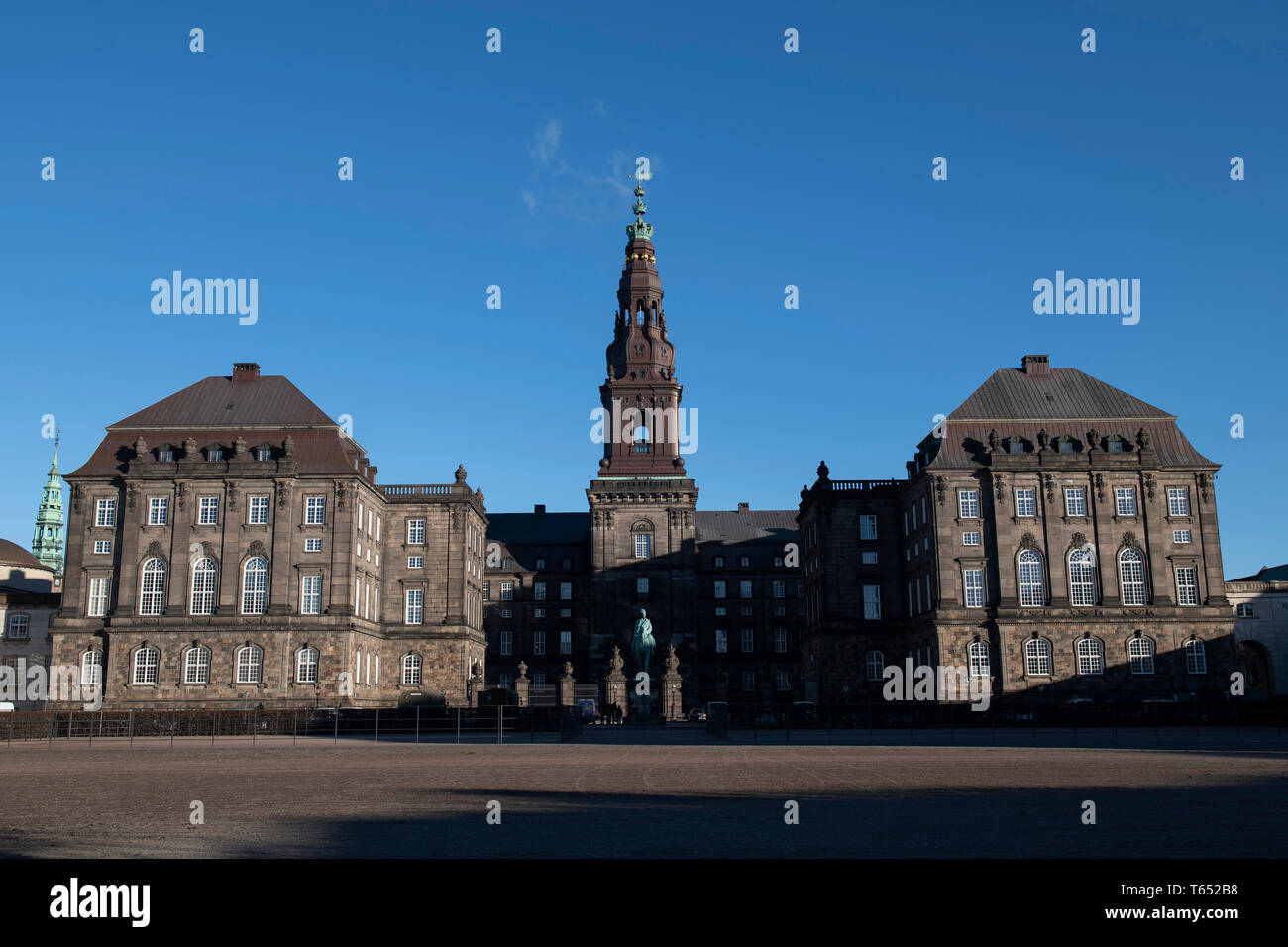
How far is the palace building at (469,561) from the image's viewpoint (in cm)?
7038

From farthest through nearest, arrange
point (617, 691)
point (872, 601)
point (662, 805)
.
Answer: point (872, 601) < point (617, 691) < point (662, 805)

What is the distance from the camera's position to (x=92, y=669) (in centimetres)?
7356

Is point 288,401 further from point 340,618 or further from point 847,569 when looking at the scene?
point 847,569

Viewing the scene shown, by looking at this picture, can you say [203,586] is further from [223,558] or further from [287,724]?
[287,724]

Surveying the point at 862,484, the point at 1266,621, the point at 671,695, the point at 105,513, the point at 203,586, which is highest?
the point at 862,484

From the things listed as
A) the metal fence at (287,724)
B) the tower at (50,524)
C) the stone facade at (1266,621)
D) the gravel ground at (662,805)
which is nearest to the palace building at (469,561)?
the metal fence at (287,724)

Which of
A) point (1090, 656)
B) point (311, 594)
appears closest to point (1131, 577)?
point (1090, 656)

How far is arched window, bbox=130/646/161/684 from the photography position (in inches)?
2867

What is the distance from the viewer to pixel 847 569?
8056 cm

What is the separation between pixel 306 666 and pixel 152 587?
11.6 metres

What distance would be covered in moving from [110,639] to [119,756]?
38655 millimetres

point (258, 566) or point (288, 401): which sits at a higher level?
point (288, 401)

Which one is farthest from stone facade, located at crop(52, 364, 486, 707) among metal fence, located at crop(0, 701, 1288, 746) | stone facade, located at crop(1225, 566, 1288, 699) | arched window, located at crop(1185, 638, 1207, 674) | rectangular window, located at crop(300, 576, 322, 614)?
stone facade, located at crop(1225, 566, 1288, 699)

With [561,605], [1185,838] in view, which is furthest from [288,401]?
[1185,838]
